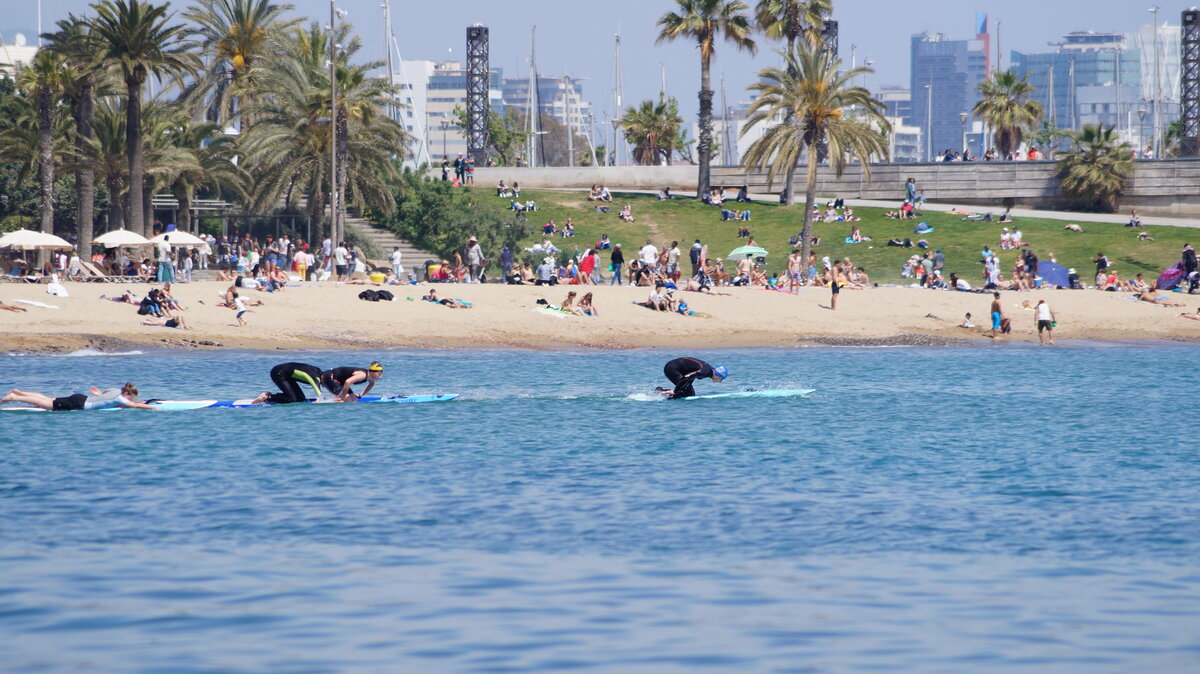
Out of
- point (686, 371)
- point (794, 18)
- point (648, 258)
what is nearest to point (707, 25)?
point (794, 18)

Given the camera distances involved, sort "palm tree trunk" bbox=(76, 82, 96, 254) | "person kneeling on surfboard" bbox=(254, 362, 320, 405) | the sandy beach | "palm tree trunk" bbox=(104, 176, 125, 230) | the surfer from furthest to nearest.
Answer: "palm tree trunk" bbox=(104, 176, 125, 230), "palm tree trunk" bbox=(76, 82, 96, 254), the sandy beach, "person kneeling on surfboard" bbox=(254, 362, 320, 405), the surfer

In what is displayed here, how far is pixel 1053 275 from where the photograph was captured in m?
41.5

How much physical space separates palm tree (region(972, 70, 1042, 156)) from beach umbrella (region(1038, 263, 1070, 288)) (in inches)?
918

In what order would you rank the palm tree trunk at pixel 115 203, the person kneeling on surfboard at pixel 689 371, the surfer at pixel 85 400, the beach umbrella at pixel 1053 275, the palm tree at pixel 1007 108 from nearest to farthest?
the surfer at pixel 85 400 → the person kneeling on surfboard at pixel 689 371 → the palm tree trunk at pixel 115 203 → the beach umbrella at pixel 1053 275 → the palm tree at pixel 1007 108

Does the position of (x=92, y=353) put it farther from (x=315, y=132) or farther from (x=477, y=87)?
(x=477, y=87)

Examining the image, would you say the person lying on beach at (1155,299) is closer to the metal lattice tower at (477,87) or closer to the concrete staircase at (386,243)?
the concrete staircase at (386,243)

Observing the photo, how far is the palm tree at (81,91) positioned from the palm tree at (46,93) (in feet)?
1.04

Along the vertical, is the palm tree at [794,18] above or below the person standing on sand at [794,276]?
above

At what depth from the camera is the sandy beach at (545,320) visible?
30172mm

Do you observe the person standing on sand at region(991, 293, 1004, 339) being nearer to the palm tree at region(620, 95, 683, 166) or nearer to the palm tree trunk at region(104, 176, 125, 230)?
the palm tree trunk at region(104, 176, 125, 230)

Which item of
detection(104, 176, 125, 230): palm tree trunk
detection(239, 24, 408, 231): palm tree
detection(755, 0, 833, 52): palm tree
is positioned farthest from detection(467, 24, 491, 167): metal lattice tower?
detection(104, 176, 125, 230): palm tree trunk

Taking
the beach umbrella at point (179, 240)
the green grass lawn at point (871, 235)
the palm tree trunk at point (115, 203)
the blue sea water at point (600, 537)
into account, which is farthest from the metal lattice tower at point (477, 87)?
the blue sea water at point (600, 537)

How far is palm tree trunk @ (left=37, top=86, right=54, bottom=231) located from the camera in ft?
124

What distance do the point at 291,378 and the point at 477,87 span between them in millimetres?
47442
